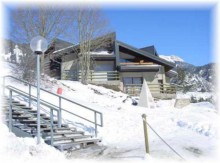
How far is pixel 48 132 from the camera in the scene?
9.35 metres

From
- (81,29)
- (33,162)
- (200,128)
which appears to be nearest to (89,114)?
(200,128)

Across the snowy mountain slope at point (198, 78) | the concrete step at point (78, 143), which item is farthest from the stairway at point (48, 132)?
the snowy mountain slope at point (198, 78)

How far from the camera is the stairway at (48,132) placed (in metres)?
8.88

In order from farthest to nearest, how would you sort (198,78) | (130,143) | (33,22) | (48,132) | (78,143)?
(198,78)
(33,22)
(130,143)
(48,132)
(78,143)

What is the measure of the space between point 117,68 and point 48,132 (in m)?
21.3

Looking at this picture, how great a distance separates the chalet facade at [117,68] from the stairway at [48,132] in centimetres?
1858

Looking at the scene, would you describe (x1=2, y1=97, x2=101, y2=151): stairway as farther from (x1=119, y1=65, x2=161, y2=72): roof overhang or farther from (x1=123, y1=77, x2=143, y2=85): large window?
(x1=123, y1=77, x2=143, y2=85): large window

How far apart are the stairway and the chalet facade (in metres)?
18.6

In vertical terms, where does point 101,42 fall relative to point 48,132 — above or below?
above

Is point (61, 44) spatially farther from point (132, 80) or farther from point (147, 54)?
point (147, 54)

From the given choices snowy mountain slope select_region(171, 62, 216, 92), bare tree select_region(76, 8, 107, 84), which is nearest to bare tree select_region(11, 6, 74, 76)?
bare tree select_region(76, 8, 107, 84)

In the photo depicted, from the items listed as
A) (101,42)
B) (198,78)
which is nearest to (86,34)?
(101,42)

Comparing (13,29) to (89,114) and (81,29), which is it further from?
(89,114)

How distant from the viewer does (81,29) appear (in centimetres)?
2855
